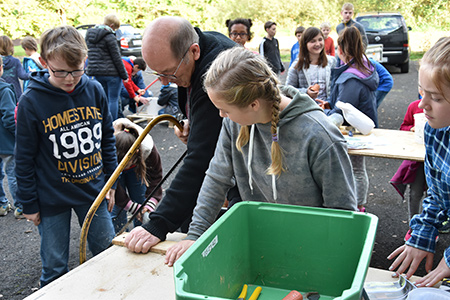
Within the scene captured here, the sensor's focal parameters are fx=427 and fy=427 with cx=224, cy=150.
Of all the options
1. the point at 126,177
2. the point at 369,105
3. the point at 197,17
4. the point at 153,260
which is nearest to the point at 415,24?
the point at 197,17

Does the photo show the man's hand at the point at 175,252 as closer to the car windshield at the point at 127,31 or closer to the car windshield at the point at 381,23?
the car windshield at the point at 381,23

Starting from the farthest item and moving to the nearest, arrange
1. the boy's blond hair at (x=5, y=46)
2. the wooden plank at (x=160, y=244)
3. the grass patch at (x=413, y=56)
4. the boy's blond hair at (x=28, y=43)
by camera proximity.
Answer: the grass patch at (x=413, y=56), the boy's blond hair at (x=28, y=43), the boy's blond hair at (x=5, y=46), the wooden plank at (x=160, y=244)

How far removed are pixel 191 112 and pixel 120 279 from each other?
86 cm

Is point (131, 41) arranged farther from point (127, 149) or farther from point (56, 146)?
point (56, 146)

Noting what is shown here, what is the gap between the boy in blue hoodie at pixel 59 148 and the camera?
248 cm

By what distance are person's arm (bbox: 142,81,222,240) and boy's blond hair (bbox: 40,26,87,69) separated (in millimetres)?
887

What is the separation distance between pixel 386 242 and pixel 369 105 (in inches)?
51.6

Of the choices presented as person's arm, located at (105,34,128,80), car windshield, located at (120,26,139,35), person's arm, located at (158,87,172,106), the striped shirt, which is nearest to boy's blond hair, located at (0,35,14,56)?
person's arm, located at (105,34,128,80)

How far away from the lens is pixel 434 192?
5.19 ft

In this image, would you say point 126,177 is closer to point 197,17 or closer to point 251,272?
point 251,272

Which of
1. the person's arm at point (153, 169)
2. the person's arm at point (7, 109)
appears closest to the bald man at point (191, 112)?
the person's arm at point (153, 169)

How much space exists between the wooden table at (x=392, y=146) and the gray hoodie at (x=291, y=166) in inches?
75.2

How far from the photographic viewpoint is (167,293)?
5.01 feet

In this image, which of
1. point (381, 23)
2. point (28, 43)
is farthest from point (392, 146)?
point (381, 23)
